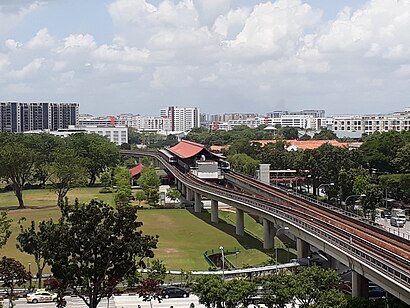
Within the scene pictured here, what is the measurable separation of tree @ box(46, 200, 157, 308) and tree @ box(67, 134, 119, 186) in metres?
92.3

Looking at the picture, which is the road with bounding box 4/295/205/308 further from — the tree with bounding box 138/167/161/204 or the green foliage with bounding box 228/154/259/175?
the green foliage with bounding box 228/154/259/175

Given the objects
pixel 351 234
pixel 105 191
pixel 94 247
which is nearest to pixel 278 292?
pixel 94 247

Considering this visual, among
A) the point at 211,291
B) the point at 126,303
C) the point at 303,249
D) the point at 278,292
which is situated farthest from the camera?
the point at 303,249

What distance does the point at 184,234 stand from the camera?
7031 cm

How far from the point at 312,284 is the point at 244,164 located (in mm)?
84166

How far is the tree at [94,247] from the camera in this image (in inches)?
1244

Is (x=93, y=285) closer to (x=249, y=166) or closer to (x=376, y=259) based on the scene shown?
(x=376, y=259)

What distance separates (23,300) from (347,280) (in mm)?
22485

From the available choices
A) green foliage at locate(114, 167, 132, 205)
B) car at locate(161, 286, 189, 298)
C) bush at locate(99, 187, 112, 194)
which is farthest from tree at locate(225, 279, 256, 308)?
bush at locate(99, 187, 112, 194)

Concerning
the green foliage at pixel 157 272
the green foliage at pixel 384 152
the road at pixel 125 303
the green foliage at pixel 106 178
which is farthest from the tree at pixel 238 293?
Result: the green foliage at pixel 106 178

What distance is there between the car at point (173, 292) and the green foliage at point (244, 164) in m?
71.4

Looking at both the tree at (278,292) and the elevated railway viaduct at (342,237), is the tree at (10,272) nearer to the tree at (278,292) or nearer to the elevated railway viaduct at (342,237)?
the tree at (278,292)

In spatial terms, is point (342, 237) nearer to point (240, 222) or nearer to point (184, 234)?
point (240, 222)

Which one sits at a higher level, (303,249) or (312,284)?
(312,284)
